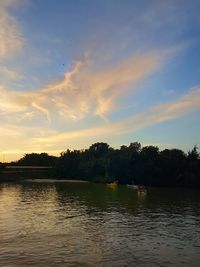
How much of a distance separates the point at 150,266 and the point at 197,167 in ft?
461

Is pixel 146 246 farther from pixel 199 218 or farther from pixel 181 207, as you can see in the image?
pixel 181 207

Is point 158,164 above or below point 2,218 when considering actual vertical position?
above

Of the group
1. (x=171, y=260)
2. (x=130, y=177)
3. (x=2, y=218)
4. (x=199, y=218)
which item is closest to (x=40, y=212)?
(x=2, y=218)

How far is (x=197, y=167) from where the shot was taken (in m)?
174

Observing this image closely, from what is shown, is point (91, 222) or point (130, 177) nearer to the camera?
point (91, 222)

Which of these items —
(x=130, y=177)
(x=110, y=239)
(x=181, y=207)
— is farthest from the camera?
(x=130, y=177)

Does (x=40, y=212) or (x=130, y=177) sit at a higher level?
(x=130, y=177)

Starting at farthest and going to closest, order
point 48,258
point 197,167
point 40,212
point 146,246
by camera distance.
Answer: point 197,167 → point 40,212 → point 146,246 → point 48,258

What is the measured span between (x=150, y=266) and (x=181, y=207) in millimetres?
53309

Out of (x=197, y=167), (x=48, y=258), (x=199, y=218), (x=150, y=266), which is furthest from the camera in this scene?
(x=197, y=167)

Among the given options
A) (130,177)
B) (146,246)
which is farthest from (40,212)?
(130,177)

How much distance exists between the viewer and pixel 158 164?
183000 mm

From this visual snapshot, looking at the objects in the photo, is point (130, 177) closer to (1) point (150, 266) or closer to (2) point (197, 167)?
(2) point (197, 167)

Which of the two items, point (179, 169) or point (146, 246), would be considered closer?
point (146, 246)
